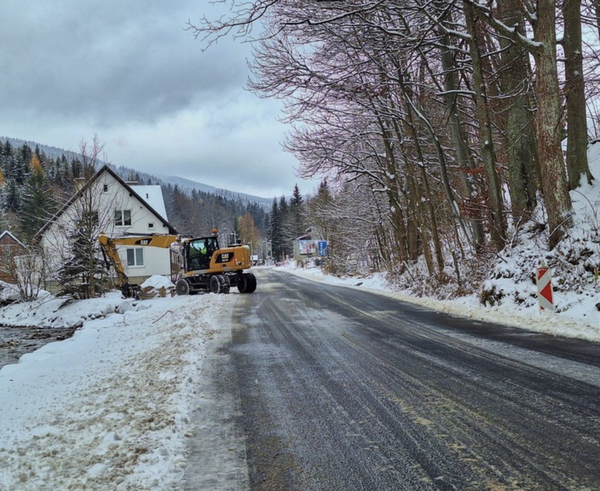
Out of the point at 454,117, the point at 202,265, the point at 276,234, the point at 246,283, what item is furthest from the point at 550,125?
the point at 276,234

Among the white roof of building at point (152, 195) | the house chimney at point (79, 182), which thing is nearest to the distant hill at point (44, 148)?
the white roof of building at point (152, 195)

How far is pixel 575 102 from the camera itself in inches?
414

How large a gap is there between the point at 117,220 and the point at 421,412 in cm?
2547

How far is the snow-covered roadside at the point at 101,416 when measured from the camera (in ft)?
10.3

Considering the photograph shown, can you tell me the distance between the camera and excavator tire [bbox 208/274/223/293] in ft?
67.6

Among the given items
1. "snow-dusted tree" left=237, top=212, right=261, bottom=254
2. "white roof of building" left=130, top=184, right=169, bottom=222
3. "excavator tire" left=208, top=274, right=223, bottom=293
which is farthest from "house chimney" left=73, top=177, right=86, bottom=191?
"snow-dusted tree" left=237, top=212, right=261, bottom=254

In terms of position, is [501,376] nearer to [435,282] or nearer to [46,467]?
[46,467]

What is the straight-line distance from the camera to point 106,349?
337 inches

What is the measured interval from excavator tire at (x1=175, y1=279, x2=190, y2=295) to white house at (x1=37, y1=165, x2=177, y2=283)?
10.8ft

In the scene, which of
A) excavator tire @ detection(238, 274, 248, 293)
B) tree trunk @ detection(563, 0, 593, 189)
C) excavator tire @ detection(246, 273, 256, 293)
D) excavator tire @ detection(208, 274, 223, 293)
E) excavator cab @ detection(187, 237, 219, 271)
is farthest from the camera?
excavator cab @ detection(187, 237, 219, 271)

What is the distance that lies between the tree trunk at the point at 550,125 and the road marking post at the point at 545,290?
1.49m

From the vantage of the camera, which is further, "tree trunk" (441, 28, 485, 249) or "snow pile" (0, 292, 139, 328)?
"snow pile" (0, 292, 139, 328)

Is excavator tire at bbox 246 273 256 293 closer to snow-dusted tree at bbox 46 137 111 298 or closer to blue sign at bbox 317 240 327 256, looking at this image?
snow-dusted tree at bbox 46 137 111 298

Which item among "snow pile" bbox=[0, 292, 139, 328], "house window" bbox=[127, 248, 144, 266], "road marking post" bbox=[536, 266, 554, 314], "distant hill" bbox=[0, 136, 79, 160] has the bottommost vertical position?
"snow pile" bbox=[0, 292, 139, 328]
